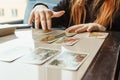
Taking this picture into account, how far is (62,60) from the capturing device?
0.58 m

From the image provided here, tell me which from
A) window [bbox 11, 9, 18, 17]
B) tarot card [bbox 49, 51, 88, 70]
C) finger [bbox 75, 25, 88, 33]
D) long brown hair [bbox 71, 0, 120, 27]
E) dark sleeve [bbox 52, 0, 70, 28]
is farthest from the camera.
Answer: window [bbox 11, 9, 18, 17]

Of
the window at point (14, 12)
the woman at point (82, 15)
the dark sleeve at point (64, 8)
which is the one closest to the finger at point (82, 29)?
the woman at point (82, 15)

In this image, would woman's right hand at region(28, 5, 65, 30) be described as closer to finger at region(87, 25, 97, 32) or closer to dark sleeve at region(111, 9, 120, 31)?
finger at region(87, 25, 97, 32)

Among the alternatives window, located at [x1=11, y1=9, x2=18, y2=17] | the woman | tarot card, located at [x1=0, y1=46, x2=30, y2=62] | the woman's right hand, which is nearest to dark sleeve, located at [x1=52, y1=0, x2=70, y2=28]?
the woman

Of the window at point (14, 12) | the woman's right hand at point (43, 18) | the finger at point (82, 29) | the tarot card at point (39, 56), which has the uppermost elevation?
the woman's right hand at point (43, 18)

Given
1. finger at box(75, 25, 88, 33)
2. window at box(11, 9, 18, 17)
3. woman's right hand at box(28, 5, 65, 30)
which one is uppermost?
woman's right hand at box(28, 5, 65, 30)

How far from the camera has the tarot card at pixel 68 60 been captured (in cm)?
53

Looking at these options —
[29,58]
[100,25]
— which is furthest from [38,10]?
[29,58]

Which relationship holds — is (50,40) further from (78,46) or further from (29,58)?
(29,58)

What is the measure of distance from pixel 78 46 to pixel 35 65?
0.26 metres

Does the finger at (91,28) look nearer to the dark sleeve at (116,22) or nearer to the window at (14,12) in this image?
the dark sleeve at (116,22)

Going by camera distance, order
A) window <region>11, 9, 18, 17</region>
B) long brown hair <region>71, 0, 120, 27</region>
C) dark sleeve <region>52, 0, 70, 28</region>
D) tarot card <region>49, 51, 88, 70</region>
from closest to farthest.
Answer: tarot card <region>49, 51, 88, 70</region> < long brown hair <region>71, 0, 120, 27</region> < dark sleeve <region>52, 0, 70, 28</region> < window <region>11, 9, 18, 17</region>

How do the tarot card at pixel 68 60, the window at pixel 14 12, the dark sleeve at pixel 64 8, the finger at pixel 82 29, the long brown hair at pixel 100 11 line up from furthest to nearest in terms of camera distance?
the window at pixel 14 12, the dark sleeve at pixel 64 8, the long brown hair at pixel 100 11, the finger at pixel 82 29, the tarot card at pixel 68 60

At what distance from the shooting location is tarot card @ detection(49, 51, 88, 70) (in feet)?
1.75
